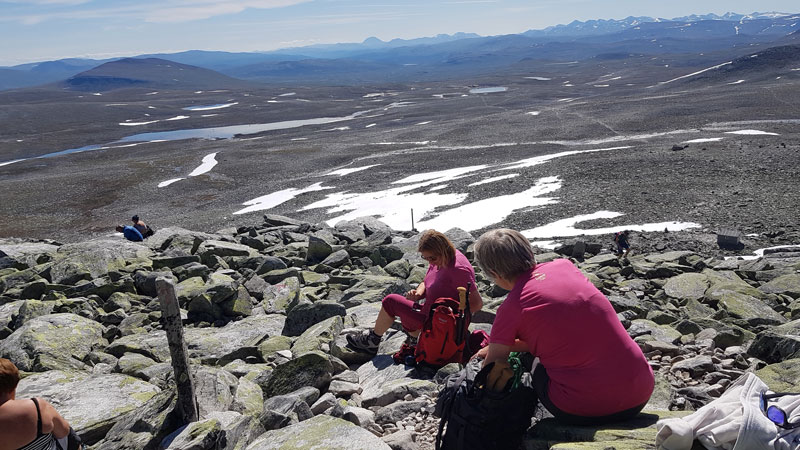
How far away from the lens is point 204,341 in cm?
841

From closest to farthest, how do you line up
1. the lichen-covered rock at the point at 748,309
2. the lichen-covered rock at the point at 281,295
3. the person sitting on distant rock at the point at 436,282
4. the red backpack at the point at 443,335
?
the red backpack at the point at 443,335
the person sitting on distant rock at the point at 436,282
the lichen-covered rock at the point at 748,309
the lichen-covered rock at the point at 281,295

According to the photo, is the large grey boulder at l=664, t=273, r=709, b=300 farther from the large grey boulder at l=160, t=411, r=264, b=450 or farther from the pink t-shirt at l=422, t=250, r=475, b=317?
the large grey boulder at l=160, t=411, r=264, b=450

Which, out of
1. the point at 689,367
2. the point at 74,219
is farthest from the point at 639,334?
the point at 74,219

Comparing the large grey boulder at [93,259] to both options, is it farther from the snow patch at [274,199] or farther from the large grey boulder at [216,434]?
the snow patch at [274,199]

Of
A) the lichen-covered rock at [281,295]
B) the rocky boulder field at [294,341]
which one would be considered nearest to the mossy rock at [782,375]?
the rocky boulder field at [294,341]

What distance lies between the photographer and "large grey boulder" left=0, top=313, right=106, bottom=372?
7207mm

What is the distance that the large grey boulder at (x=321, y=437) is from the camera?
14.4 feet

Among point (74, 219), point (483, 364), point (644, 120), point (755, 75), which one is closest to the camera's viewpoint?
point (483, 364)

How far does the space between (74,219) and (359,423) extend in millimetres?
38844

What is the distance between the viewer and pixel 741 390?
344cm

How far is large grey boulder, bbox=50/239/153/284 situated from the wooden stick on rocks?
9082 millimetres

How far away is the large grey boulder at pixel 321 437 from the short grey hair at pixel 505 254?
5.98 ft

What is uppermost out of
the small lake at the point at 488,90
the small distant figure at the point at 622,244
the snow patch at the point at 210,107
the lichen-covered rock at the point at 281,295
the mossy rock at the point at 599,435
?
the snow patch at the point at 210,107

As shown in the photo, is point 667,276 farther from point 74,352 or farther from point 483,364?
point 74,352
